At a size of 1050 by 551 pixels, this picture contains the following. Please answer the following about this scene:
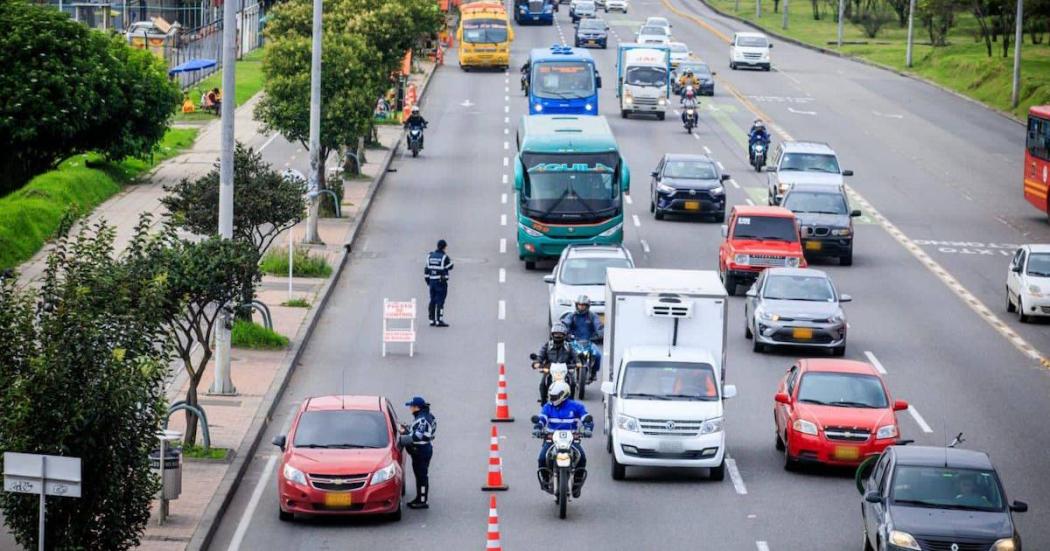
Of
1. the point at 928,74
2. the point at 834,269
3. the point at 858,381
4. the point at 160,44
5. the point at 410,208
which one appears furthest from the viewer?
the point at 928,74

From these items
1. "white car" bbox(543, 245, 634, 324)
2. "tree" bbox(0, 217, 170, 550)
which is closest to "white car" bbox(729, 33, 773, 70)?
"white car" bbox(543, 245, 634, 324)

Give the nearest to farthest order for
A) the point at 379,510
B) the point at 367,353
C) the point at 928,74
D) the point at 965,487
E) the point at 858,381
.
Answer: the point at 965,487 < the point at 379,510 < the point at 858,381 < the point at 367,353 < the point at 928,74

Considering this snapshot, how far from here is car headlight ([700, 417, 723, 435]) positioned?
83.8 feet

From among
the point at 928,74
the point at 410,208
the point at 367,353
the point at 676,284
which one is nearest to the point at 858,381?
the point at 676,284

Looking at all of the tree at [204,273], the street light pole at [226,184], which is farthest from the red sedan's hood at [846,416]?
the street light pole at [226,184]

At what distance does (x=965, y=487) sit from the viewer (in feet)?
69.4

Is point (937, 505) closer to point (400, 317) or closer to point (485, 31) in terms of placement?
point (400, 317)

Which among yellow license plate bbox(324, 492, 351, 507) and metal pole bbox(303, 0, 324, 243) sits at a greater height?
metal pole bbox(303, 0, 324, 243)

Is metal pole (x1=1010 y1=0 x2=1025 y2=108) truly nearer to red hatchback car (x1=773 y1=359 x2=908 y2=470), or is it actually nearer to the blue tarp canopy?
the blue tarp canopy

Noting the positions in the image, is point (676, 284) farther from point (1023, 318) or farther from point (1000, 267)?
point (1000, 267)

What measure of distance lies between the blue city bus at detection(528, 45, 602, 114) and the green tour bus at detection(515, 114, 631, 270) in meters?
20.1

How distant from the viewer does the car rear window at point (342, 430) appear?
2392 cm

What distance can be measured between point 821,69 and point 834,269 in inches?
1980

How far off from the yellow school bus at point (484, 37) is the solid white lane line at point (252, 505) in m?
60.1
